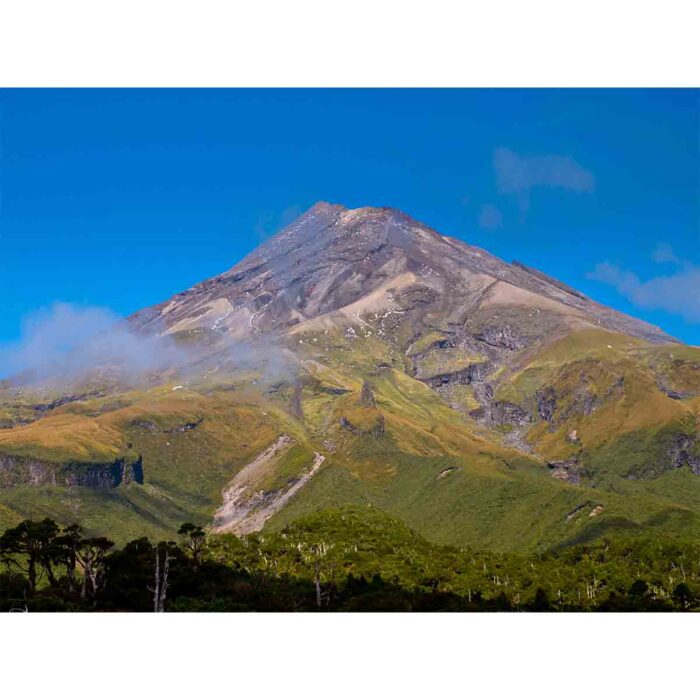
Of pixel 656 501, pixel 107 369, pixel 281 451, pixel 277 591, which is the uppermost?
pixel 107 369

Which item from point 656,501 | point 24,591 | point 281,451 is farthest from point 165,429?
point 24,591

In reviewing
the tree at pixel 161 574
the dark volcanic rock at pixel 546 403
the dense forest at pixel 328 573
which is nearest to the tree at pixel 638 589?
the dense forest at pixel 328 573

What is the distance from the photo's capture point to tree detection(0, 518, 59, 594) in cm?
1605

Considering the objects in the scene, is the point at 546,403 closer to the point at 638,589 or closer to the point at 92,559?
the point at 638,589

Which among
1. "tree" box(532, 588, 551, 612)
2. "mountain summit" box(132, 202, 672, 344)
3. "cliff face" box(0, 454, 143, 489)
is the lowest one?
"tree" box(532, 588, 551, 612)

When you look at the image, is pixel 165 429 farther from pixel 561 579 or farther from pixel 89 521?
pixel 561 579

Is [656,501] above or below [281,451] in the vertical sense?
below

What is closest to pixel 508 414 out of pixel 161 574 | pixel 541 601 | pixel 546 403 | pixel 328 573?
pixel 546 403

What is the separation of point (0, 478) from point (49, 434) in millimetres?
10579

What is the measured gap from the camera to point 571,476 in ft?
376

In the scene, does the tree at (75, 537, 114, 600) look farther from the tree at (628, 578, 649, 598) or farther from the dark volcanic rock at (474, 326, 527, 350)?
→ the dark volcanic rock at (474, 326, 527, 350)

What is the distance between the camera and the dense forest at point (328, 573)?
51.2ft

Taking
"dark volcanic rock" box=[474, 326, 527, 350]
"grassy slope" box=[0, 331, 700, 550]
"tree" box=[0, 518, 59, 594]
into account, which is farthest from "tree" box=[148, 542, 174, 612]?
"dark volcanic rock" box=[474, 326, 527, 350]

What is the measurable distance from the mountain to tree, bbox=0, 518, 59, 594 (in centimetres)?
5076
